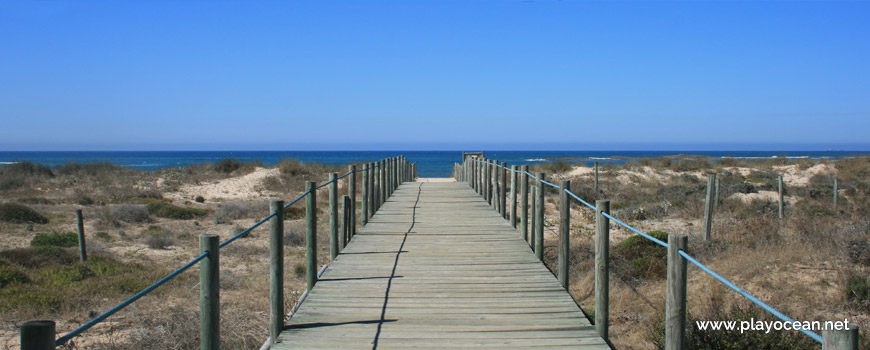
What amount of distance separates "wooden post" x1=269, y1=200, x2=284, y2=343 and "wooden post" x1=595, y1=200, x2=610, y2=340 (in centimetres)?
261

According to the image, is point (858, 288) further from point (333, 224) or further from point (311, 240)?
point (311, 240)

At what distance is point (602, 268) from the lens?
16.4ft

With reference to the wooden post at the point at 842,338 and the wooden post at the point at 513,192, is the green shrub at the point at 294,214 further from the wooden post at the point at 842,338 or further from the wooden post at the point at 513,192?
the wooden post at the point at 842,338

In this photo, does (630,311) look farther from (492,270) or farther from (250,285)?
(250,285)

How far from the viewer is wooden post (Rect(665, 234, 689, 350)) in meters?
3.61

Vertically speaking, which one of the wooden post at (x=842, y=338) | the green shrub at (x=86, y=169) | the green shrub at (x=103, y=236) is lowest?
the green shrub at (x=103, y=236)

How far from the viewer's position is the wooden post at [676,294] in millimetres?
3609

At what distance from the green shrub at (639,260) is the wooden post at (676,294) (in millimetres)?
6485

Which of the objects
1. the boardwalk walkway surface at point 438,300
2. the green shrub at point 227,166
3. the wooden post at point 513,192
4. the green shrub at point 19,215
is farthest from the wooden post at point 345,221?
the green shrub at point 227,166

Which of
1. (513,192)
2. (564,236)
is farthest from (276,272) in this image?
(513,192)

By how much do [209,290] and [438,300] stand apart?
2.54 meters

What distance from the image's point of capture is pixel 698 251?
11531mm

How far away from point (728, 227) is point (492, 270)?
8605 mm

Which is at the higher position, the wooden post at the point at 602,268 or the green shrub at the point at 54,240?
the wooden post at the point at 602,268
